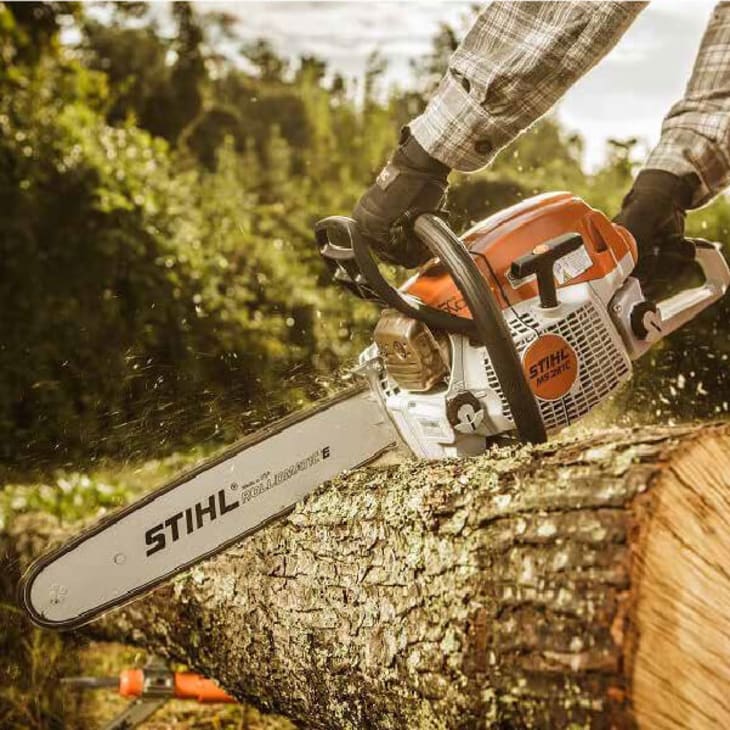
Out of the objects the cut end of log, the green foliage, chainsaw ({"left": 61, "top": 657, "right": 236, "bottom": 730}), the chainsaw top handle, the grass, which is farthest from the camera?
the green foliage

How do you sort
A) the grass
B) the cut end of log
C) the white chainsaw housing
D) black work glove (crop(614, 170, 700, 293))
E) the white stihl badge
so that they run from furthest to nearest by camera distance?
the grass, black work glove (crop(614, 170, 700, 293)), the white stihl badge, the white chainsaw housing, the cut end of log

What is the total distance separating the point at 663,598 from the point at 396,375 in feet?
3.18

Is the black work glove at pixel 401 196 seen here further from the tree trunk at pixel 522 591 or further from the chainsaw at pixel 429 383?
the tree trunk at pixel 522 591

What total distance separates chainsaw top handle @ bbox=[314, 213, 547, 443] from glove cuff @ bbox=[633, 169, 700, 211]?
834 mm

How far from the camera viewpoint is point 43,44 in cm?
650

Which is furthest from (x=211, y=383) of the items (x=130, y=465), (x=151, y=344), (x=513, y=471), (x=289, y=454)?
(x=513, y=471)

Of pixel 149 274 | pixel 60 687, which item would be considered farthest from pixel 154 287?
pixel 60 687

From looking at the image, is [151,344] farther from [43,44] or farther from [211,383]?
[43,44]

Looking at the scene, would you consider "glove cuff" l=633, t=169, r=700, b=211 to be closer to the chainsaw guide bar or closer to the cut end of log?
the chainsaw guide bar

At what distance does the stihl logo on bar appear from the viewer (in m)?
1.94

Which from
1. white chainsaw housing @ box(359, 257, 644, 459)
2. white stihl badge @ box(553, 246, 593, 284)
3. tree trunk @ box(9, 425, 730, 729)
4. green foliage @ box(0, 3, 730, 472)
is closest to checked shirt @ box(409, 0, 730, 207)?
white stihl badge @ box(553, 246, 593, 284)

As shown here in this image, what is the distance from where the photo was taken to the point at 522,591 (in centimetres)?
134

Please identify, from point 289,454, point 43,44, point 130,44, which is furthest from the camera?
point 130,44

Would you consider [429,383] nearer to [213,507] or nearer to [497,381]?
[497,381]
